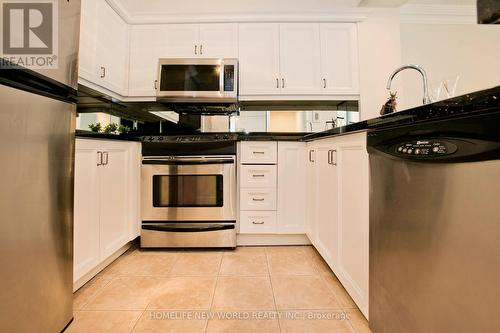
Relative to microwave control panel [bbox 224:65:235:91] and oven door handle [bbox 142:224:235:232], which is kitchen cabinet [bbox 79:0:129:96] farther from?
oven door handle [bbox 142:224:235:232]

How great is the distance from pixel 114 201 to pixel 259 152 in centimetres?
119

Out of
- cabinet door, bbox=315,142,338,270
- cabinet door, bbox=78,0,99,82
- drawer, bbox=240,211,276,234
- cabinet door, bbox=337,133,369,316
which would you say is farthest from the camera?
drawer, bbox=240,211,276,234

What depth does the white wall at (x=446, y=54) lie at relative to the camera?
258 centimetres

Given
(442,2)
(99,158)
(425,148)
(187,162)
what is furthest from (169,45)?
(442,2)

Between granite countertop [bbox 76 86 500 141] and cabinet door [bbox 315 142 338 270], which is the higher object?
granite countertop [bbox 76 86 500 141]

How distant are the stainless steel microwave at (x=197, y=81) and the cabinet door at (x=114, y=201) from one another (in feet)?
2.54

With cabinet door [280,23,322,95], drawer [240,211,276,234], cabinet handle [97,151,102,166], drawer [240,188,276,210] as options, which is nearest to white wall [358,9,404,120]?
cabinet door [280,23,322,95]

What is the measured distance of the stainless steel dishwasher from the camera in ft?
1.59

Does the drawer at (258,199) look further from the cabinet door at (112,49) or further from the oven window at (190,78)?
the cabinet door at (112,49)

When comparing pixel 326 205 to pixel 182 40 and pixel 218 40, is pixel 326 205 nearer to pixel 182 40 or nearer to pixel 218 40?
pixel 218 40

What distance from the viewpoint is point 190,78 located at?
7.38ft

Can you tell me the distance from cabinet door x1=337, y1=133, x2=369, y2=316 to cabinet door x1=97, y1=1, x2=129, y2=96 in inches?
83.2

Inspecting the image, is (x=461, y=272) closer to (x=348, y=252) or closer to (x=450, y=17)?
(x=348, y=252)

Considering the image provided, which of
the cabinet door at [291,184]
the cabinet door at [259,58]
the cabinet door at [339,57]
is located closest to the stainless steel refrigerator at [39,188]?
the cabinet door at [291,184]
